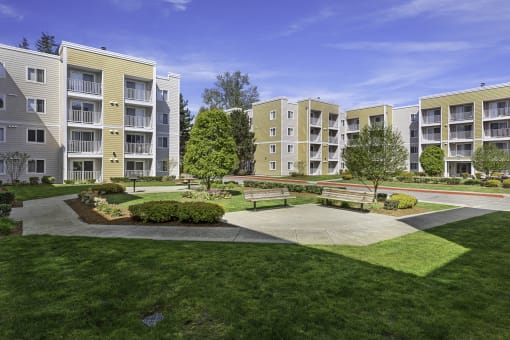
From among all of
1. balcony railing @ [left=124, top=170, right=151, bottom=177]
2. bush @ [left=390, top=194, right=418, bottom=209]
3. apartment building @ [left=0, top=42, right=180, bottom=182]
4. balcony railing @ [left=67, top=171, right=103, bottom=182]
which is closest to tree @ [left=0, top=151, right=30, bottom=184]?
apartment building @ [left=0, top=42, right=180, bottom=182]

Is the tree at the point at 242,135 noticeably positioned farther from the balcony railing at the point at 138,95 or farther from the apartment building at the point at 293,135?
the balcony railing at the point at 138,95

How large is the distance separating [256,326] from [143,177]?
94.6 feet

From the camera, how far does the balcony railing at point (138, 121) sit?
1243 inches

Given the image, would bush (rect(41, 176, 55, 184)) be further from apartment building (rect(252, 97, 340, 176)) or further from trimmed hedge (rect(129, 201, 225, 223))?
apartment building (rect(252, 97, 340, 176))

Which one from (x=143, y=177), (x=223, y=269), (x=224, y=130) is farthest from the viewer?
(x=143, y=177)

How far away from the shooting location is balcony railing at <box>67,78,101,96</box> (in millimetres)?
28016

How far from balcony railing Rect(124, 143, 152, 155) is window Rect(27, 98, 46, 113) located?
8.03 meters

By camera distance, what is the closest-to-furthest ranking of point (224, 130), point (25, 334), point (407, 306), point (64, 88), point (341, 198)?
point (25, 334) < point (407, 306) < point (341, 198) < point (224, 130) < point (64, 88)

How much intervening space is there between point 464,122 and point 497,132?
413 cm

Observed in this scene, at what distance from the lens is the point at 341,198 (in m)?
13.6

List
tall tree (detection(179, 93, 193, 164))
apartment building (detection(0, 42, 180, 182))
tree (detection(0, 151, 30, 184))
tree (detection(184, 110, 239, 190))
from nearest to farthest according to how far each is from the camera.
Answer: tree (detection(184, 110, 239, 190)) → tree (detection(0, 151, 30, 184)) → apartment building (detection(0, 42, 180, 182)) → tall tree (detection(179, 93, 193, 164))

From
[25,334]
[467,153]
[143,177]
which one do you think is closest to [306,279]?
[25,334]

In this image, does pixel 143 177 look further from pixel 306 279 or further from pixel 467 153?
pixel 467 153

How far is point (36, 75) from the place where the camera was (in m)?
27.7
